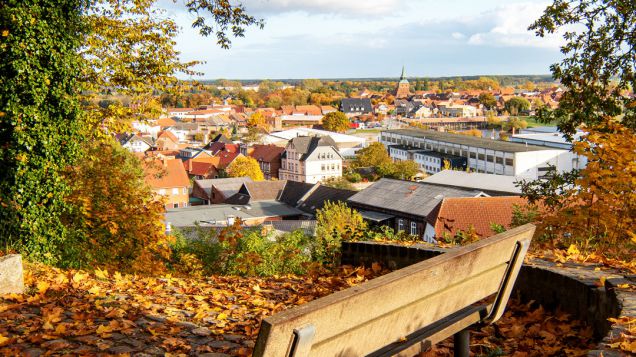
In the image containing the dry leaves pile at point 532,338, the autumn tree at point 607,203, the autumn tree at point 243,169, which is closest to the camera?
the dry leaves pile at point 532,338

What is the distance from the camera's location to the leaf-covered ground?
4.04 metres

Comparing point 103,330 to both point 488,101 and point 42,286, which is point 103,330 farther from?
point 488,101

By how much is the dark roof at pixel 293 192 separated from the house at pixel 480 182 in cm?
1131

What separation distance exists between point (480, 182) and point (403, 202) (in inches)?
310

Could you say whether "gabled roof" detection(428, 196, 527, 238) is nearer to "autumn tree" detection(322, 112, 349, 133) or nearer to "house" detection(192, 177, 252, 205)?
"house" detection(192, 177, 252, 205)

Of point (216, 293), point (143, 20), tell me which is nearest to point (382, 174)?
point (143, 20)

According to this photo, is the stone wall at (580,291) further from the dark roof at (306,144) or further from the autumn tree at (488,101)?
the autumn tree at (488,101)

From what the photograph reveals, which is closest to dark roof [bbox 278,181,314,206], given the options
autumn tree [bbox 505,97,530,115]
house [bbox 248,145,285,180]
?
house [bbox 248,145,285,180]

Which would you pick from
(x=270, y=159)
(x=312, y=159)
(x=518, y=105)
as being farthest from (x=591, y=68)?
(x=518, y=105)

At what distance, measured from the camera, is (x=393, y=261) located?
6926 mm

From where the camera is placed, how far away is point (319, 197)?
45.1 meters

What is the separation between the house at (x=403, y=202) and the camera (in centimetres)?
3170

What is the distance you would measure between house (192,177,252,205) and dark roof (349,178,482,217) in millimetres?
18497

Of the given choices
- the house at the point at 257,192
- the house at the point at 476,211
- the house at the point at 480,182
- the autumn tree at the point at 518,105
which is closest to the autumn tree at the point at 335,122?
the autumn tree at the point at 518,105
